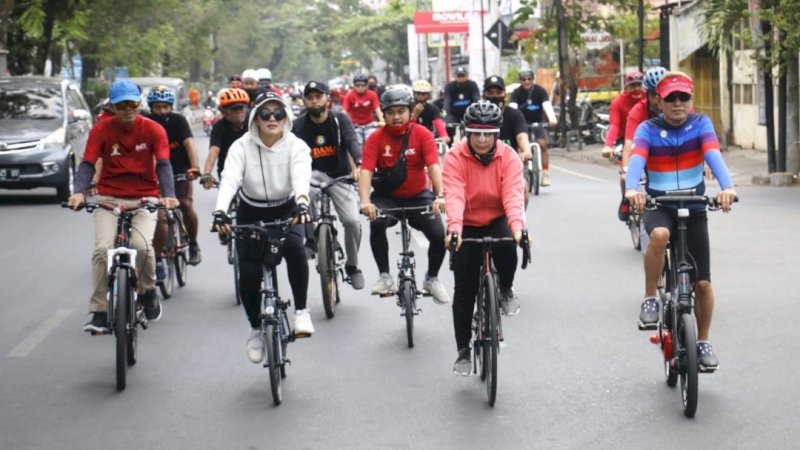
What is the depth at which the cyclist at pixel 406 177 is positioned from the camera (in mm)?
10781

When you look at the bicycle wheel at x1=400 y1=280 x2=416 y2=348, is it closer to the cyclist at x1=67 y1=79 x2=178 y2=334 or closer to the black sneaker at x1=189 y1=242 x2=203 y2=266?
the cyclist at x1=67 y1=79 x2=178 y2=334

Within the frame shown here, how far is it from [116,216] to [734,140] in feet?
85.3

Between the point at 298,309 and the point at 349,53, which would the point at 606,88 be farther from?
the point at 349,53

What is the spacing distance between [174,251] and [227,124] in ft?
4.04

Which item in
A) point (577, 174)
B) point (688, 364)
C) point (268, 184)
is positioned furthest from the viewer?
point (577, 174)

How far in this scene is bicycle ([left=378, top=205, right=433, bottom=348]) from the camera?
10.1m

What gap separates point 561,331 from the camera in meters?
10.5

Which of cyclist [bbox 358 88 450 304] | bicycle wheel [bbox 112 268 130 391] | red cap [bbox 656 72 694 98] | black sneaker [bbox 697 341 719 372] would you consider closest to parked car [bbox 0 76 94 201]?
cyclist [bbox 358 88 450 304]

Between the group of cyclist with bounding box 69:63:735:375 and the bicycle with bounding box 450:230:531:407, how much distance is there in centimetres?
7

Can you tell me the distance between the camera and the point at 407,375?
9125 mm

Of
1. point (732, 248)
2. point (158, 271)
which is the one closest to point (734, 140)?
point (732, 248)

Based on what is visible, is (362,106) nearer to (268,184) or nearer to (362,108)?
(362,108)

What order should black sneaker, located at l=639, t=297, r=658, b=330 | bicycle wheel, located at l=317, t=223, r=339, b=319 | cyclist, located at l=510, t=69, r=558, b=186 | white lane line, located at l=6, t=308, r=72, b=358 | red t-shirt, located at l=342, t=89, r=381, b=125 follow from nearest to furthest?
black sneaker, located at l=639, t=297, r=658, b=330, white lane line, located at l=6, t=308, r=72, b=358, bicycle wheel, located at l=317, t=223, r=339, b=319, cyclist, located at l=510, t=69, r=558, b=186, red t-shirt, located at l=342, t=89, r=381, b=125

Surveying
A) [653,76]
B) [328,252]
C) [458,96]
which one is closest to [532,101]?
[458,96]
